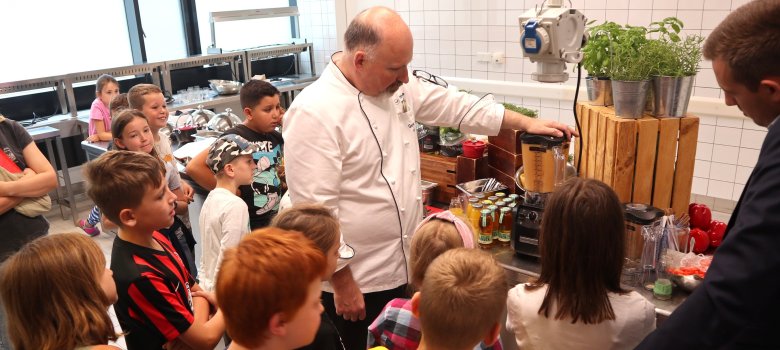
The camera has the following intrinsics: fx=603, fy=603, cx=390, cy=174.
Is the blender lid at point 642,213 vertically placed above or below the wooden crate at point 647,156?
below

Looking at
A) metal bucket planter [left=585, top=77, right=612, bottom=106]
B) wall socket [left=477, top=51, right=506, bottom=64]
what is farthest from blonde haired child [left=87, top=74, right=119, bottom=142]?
metal bucket planter [left=585, top=77, right=612, bottom=106]

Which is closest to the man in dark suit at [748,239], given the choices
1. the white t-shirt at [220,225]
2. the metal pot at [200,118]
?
the white t-shirt at [220,225]

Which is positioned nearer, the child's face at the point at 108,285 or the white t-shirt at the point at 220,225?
the child's face at the point at 108,285

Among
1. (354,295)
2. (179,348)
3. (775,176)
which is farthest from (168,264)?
(775,176)

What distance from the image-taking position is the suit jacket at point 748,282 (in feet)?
3.71

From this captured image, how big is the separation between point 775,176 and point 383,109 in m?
1.29

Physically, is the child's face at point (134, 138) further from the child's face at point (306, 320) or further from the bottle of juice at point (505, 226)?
the child's face at point (306, 320)

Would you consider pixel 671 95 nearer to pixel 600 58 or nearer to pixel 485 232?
pixel 600 58

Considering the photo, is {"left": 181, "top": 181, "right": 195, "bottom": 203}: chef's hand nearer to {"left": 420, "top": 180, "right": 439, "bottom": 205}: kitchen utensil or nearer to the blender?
{"left": 420, "top": 180, "right": 439, "bottom": 205}: kitchen utensil

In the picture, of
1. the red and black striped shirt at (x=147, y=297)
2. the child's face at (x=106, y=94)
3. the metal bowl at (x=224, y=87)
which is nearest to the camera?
the red and black striped shirt at (x=147, y=297)

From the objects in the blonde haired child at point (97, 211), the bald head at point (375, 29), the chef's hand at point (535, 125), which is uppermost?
the bald head at point (375, 29)

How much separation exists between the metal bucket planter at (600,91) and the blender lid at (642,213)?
42 centimetres

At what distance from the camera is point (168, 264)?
183 cm

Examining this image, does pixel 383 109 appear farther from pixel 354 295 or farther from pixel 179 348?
pixel 179 348
